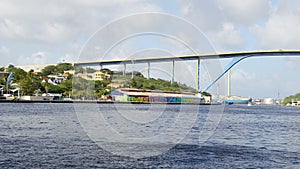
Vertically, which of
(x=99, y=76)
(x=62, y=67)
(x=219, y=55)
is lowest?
(x=99, y=76)

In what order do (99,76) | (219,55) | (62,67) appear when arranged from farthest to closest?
(62,67) < (219,55) < (99,76)

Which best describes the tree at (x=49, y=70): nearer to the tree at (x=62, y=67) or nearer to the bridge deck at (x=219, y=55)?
the tree at (x=62, y=67)

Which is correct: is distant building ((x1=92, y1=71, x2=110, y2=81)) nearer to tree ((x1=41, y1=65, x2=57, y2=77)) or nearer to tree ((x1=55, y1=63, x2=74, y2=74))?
tree ((x1=41, y1=65, x2=57, y2=77))

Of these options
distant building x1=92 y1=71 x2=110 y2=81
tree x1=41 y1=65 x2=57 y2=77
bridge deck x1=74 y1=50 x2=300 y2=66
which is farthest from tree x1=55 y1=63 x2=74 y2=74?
distant building x1=92 y1=71 x2=110 y2=81

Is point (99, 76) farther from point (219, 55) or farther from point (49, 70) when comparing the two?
point (49, 70)

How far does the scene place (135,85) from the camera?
3784 inches

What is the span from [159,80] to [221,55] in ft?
47.4

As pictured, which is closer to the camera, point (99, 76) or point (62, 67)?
point (99, 76)

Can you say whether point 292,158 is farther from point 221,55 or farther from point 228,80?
point 228,80

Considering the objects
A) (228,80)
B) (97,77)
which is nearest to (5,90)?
(97,77)

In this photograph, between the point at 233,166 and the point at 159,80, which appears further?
the point at 159,80

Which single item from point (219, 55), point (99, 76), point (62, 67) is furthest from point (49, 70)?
point (219, 55)

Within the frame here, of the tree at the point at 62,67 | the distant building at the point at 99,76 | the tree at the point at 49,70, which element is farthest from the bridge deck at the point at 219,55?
the tree at the point at 62,67

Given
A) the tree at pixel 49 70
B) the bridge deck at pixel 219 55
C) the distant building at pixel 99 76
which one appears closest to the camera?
the bridge deck at pixel 219 55
